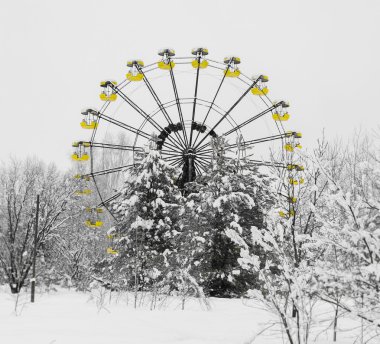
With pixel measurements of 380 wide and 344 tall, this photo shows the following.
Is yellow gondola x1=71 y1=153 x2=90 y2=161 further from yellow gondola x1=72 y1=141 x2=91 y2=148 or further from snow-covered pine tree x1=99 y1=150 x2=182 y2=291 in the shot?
snow-covered pine tree x1=99 y1=150 x2=182 y2=291

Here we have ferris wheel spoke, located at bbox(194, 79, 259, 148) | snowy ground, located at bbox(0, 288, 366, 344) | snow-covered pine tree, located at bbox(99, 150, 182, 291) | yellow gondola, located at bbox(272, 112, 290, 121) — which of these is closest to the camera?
snowy ground, located at bbox(0, 288, 366, 344)

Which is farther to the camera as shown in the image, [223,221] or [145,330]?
[223,221]

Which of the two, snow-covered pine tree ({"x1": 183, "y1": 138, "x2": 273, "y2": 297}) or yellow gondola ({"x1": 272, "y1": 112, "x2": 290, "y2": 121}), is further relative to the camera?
yellow gondola ({"x1": 272, "y1": 112, "x2": 290, "y2": 121})

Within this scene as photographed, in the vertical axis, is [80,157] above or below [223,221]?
above

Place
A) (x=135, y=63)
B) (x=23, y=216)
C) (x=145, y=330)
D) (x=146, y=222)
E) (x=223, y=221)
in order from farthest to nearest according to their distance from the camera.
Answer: (x=23, y=216), (x=135, y=63), (x=146, y=222), (x=223, y=221), (x=145, y=330)

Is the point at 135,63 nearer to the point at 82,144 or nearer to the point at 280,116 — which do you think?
the point at 82,144

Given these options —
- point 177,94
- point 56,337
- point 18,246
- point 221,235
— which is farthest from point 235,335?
point 18,246

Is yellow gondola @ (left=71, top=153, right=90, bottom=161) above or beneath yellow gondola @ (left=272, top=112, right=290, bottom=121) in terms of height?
beneath

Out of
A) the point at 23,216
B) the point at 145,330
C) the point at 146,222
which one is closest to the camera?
the point at 145,330

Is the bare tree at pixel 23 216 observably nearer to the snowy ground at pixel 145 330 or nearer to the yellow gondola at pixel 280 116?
the yellow gondola at pixel 280 116

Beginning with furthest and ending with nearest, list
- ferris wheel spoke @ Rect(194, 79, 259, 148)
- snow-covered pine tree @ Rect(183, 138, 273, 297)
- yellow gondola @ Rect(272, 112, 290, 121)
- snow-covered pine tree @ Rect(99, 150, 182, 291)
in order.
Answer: yellow gondola @ Rect(272, 112, 290, 121)
ferris wheel spoke @ Rect(194, 79, 259, 148)
snow-covered pine tree @ Rect(99, 150, 182, 291)
snow-covered pine tree @ Rect(183, 138, 273, 297)

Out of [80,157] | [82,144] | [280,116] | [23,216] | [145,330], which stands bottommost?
[145,330]

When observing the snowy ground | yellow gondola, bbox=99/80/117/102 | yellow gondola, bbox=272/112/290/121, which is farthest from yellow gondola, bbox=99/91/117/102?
the snowy ground

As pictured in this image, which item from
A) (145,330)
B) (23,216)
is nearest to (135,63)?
(23,216)
